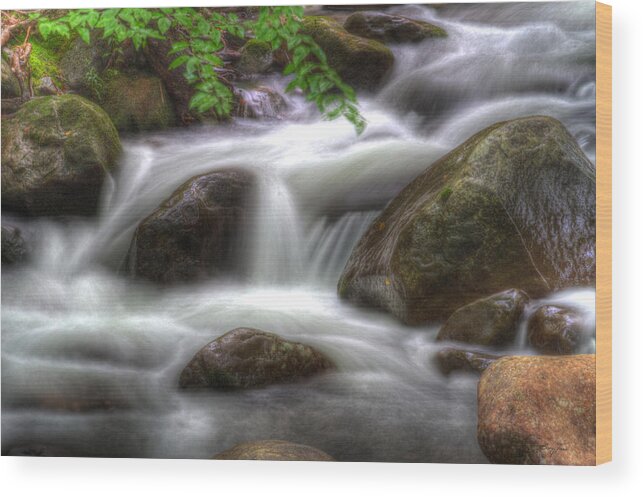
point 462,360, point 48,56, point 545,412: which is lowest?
point 545,412

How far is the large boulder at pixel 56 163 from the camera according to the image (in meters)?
3.77

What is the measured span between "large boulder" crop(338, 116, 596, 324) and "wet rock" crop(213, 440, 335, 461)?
0.74 meters

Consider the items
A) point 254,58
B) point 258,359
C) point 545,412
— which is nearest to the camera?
point 545,412

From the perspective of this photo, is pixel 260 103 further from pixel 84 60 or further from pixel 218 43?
pixel 84 60

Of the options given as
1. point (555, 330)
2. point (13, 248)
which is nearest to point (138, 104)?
point (13, 248)

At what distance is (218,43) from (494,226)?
1554 millimetres

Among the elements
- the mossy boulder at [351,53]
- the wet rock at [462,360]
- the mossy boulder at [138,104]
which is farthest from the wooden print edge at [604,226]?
the mossy boulder at [138,104]

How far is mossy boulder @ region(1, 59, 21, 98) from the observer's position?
3807 mm

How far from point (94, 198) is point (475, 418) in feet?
6.76

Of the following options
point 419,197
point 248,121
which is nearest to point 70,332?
point 248,121

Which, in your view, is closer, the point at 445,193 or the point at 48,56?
the point at 445,193

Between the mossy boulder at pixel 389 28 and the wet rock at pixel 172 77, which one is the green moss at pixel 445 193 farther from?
the wet rock at pixel 172 77

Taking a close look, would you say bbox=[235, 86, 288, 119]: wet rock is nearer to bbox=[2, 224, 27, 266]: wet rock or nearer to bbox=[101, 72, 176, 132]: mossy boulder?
bbox=[101, 72, 176, 132]: mossy boulder

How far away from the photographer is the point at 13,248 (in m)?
3.79
